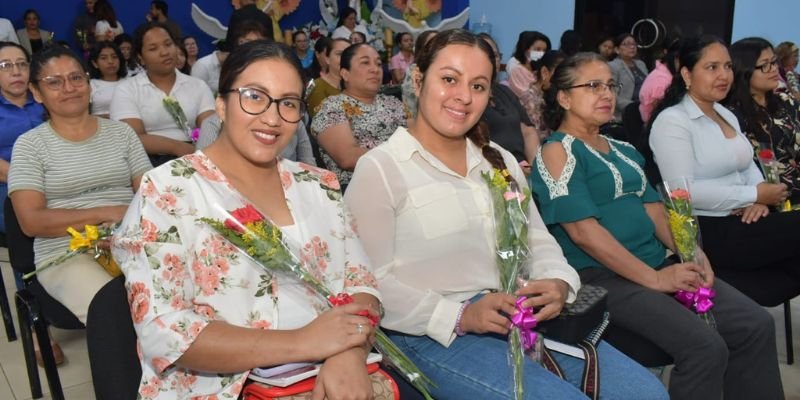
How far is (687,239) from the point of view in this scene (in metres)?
2.10

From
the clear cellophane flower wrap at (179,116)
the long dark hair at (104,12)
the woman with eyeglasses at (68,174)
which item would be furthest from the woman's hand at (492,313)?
the long dark hair at (104,12)

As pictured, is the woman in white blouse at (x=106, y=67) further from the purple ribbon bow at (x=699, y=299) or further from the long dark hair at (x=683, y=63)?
the purple ribbon bow at (x=699, y=299)

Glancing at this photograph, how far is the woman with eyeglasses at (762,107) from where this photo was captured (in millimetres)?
3002

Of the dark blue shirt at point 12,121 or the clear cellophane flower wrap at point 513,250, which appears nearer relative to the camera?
the clear cellophane flower wrap at point 513,250

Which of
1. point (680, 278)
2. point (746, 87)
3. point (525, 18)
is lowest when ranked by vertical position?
point (680, 278)

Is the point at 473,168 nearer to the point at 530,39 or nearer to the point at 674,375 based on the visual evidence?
the point at 674,375

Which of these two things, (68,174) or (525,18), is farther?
(525,18)

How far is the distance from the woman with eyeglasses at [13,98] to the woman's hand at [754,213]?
10.6 ft

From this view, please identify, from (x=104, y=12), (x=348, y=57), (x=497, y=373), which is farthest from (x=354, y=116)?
(x=104, y=12)

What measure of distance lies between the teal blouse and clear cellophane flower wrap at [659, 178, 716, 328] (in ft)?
0.30

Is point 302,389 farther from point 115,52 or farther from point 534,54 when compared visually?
point 534,54

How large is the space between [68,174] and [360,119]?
1374 mm

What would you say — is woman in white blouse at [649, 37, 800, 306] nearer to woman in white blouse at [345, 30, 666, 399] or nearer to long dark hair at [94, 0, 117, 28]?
woman in white blouse at [345, 30, 666, 399]

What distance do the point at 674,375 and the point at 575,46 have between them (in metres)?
5.47
